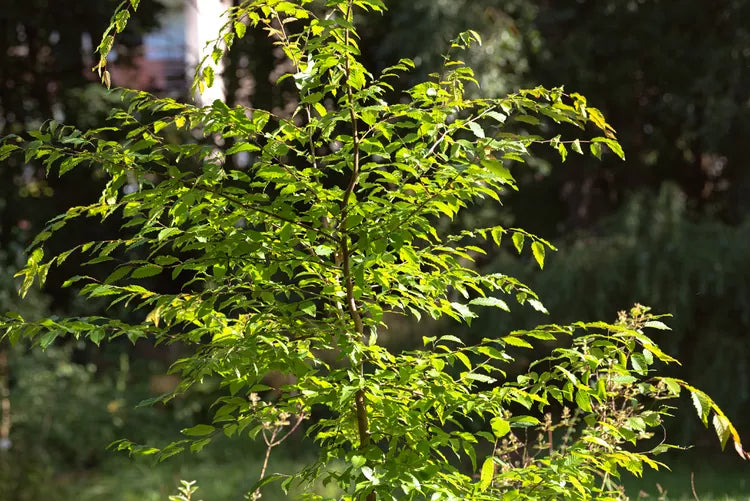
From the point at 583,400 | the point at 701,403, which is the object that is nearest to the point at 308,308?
the point at 583,400

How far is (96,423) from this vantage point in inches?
348

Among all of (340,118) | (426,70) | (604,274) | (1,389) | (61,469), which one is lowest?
(61,469)

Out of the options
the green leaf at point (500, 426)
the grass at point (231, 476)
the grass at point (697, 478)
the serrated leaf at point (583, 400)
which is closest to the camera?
the green leaf at point (500, 426)

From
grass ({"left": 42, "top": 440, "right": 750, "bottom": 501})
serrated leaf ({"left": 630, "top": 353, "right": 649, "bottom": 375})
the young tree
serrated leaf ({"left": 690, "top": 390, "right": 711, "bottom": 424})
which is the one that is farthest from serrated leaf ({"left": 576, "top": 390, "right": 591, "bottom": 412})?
grass ({"left": 42, "top": 440, "right": 750, "bottom": 501})

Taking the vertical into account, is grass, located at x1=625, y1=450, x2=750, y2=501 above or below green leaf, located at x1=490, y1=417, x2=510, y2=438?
below

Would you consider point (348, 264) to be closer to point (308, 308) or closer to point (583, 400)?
point (308, 308)

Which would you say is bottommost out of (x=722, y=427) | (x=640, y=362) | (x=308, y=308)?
(x=722, y=427)

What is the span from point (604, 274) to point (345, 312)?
6096 mm

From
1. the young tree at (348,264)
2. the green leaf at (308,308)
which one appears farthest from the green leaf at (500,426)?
the green leaf at (308,308)

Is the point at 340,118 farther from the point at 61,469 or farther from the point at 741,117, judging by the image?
the point at 741,117

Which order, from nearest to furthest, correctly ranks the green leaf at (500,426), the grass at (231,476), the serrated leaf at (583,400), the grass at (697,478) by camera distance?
the green leaf at (500,426) → the serrated leaf at (583,400) → the grass at (697,478) → the grass at (231,476)

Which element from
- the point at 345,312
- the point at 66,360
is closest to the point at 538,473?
the point at 345,312

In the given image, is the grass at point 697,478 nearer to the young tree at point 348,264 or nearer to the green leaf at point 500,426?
the young tree at point 348,264

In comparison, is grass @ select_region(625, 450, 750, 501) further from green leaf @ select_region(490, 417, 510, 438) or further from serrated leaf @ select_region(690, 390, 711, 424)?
green leaf @ select_region(490, 417, 510, 438)
